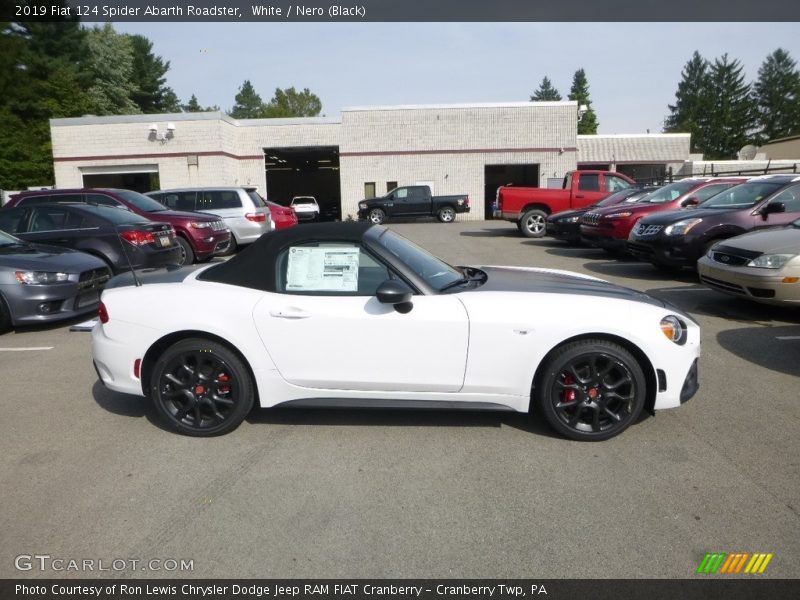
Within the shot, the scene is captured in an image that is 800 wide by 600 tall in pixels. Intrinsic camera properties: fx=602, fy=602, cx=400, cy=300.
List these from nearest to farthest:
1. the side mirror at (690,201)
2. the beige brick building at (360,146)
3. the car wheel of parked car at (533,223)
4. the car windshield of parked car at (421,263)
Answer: the car windshield of parked car at (421,263) < the side mirror at (690,201) < the car wheel of parked car at (533,223) < the beige brick building at (360,146)

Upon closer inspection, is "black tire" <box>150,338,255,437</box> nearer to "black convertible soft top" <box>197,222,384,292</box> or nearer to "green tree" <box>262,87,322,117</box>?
"black convertible soft top" <box>197,222,384,292</box>

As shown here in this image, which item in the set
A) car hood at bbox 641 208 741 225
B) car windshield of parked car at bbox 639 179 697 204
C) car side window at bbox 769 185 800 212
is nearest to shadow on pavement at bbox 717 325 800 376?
car hood at bbox 641 208 741 225

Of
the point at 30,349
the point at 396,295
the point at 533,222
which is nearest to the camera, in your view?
the point at 396,295

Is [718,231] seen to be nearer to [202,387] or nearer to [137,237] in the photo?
[202,387]

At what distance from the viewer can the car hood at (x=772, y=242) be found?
683 cm

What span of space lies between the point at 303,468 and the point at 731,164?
37865 mm

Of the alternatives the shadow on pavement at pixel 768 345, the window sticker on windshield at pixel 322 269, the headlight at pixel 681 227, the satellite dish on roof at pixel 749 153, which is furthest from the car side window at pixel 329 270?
the satellite dish on roof at pixel 749 153

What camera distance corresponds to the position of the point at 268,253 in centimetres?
414

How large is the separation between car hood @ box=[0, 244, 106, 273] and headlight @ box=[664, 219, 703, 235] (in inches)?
338

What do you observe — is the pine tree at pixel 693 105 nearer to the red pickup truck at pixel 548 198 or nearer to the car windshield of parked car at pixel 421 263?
the red pickup truck at pixel 548 198

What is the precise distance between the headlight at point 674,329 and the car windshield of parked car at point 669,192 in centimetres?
1003

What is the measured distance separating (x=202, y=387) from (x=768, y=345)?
5451 millimetres

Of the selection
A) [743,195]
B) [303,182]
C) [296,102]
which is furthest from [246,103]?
[743,195]

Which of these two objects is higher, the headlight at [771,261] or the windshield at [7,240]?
the windshield at [7,240]
